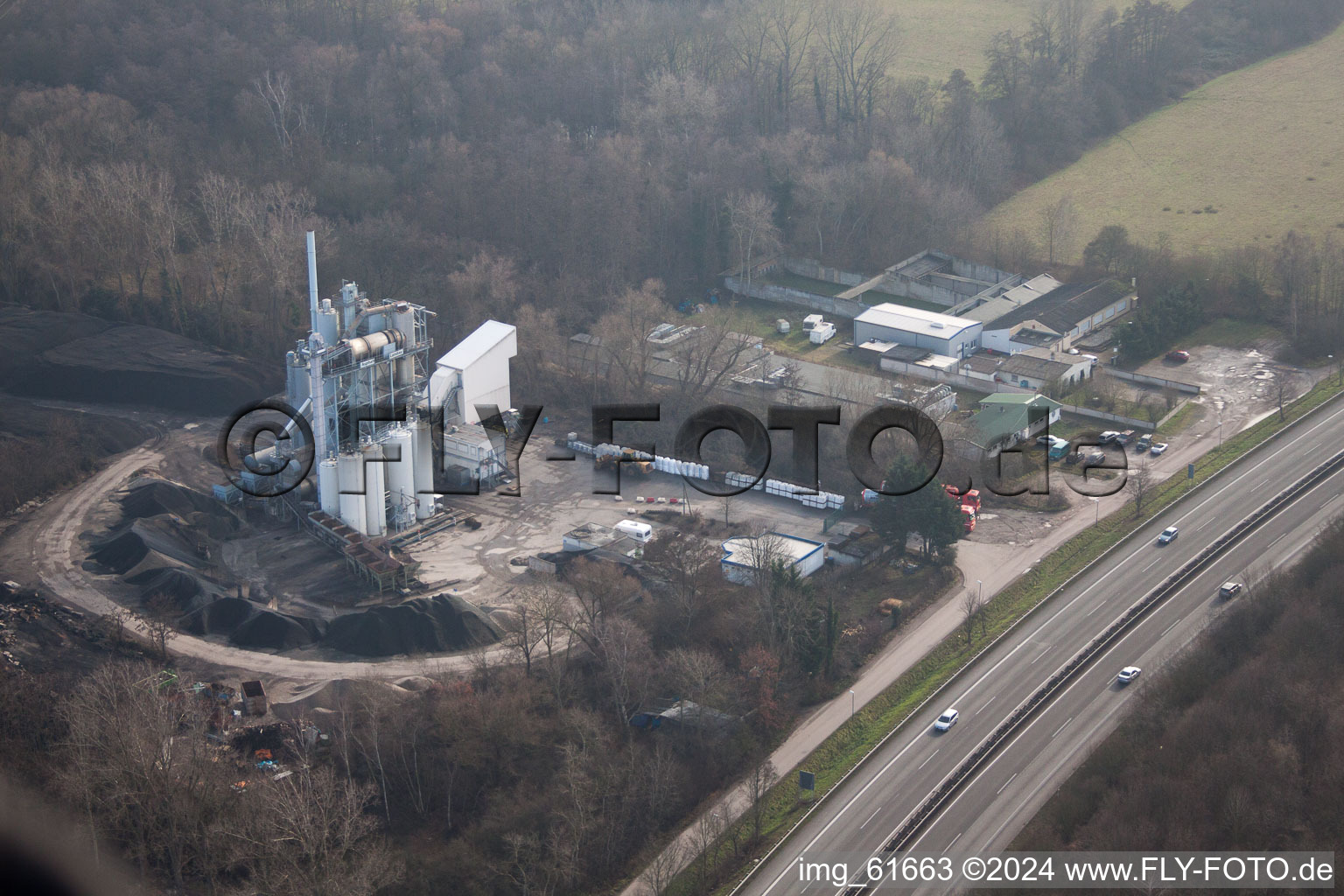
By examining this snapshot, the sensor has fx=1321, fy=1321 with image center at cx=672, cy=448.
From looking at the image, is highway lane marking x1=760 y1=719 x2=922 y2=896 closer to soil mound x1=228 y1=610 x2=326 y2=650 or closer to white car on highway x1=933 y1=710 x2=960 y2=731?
white car on highway x1=933 y1=710 x2=960 y2=731

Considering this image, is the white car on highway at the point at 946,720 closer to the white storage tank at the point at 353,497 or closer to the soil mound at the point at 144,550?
the white storage tank at the point at 353,497

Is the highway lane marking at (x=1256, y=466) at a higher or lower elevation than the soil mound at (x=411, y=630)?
higher

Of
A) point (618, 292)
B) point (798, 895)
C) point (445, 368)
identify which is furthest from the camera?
point (618, 292)

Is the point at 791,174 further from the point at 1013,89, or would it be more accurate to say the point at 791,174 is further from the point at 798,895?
the point at 798,895

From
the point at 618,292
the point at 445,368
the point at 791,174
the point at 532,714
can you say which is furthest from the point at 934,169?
the point at 532,714

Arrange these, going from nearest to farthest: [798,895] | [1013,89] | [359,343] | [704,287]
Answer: [798,895] → [359,343] → [704,287] → [1013,89]

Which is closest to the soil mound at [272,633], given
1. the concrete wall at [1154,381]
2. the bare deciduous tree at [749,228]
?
the bare deciduous tree at [749,228]
